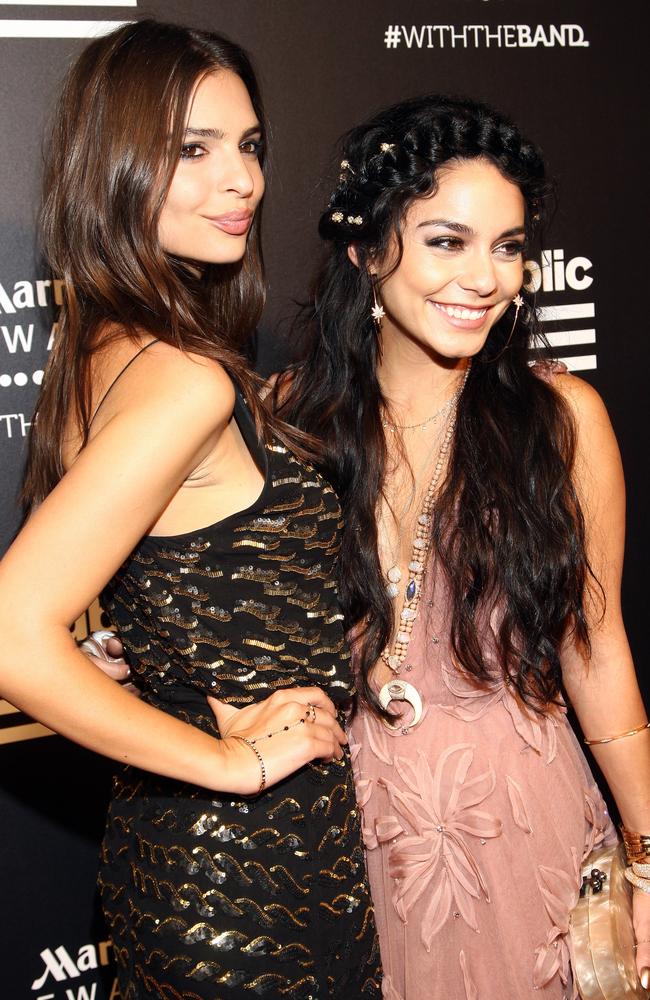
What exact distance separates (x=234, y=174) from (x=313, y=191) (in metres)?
0.72

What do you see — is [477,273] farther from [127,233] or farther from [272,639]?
[272,639]

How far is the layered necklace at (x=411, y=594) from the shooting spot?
1.71 meters

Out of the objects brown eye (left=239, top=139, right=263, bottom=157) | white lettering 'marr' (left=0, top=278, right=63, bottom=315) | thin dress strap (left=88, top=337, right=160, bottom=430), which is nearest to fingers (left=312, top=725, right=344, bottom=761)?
thin dress strap (left=88, top=337, right=160, bottom=430)

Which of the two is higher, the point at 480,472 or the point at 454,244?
the point at 454,244

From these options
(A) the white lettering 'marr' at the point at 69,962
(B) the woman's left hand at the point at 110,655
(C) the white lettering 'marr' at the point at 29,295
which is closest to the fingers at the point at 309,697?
(B) the woman's left hand at the point at 110,655

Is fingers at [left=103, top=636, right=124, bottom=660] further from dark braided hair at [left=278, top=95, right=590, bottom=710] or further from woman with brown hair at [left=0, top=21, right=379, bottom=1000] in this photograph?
dark braided hair at [left=278, top=95, right=590, bottom=710]

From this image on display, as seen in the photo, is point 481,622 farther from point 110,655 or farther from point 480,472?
point 110,655

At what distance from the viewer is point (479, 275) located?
1.69m

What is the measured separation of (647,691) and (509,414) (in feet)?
4.11

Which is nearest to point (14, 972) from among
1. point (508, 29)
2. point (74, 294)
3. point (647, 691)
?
point (74, 294)

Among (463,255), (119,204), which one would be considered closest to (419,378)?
(463,255)

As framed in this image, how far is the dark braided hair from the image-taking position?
5.63 ft

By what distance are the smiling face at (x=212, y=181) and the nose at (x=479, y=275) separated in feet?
1.29

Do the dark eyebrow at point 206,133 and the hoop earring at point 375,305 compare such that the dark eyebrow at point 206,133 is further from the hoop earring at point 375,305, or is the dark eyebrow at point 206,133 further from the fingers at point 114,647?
the fingers at point 114,647
